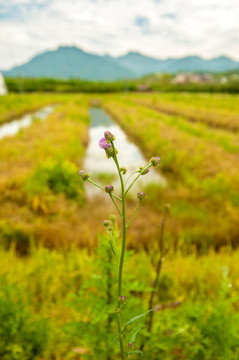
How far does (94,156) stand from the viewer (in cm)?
992

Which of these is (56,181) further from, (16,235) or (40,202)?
(16,235)

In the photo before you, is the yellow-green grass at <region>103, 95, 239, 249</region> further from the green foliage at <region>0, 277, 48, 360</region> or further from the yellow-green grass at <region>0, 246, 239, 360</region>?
the green foliage at <region>0, 277, 48, 360</region>

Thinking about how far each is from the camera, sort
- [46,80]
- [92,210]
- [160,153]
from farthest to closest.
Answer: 1. [46,80]
2. [160,153]
3. [92,210]

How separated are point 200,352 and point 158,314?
1.18 ft

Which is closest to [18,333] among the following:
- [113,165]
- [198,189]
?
[198,189]

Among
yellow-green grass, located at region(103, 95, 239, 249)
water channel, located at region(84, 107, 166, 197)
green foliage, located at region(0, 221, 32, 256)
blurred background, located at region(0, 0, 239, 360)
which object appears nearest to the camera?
blurred background, located at region(0, 0, 239, 360)

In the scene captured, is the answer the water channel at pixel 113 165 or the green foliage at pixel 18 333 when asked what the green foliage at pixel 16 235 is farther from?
the green foliage at pixel 18 333

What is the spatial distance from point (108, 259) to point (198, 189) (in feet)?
16.9

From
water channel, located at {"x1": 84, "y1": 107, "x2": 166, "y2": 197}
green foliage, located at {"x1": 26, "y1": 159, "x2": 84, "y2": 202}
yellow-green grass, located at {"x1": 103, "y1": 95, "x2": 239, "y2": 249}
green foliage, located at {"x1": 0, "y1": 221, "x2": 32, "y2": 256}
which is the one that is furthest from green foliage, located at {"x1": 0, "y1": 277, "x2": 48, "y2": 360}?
water channel, located at {"x1": 84, "y1": 107, "x2": 166, "y2": 197}

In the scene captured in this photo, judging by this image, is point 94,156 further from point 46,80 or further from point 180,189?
point 46,80

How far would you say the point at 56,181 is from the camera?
582 centimetres

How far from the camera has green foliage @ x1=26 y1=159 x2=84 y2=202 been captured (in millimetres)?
5566

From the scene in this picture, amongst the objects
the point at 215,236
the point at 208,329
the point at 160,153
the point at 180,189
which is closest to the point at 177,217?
the point at 215,236

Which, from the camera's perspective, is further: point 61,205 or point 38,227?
point 61,205
